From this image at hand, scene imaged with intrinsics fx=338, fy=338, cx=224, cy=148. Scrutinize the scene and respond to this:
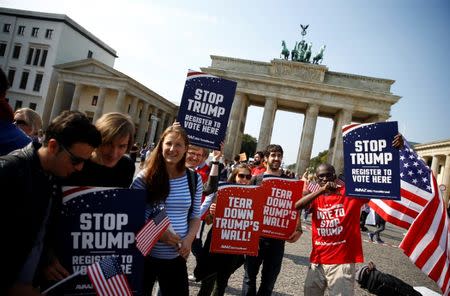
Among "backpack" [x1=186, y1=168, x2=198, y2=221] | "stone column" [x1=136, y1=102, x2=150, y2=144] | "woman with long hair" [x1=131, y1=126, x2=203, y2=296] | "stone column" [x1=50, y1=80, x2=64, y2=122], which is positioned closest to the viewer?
"woman with long hair" [x1=131, y1=126, x2=203, y2=296]

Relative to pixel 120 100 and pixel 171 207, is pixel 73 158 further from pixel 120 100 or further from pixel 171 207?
pixel 120 100

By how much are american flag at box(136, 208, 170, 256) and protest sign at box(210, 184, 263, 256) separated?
149 centimetres

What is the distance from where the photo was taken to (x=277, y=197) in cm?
443

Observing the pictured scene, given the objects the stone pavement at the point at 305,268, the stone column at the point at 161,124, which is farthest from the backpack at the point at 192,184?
the stone column at the point at 161,124

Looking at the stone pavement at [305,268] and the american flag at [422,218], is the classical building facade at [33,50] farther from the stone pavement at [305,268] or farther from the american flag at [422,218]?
the american flag at [422,218]

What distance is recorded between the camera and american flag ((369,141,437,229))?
13.9ft

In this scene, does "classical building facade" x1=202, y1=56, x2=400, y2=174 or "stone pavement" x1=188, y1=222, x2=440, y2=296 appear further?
"classical building facade" x1=202, y1=56, x2=400, y2=174

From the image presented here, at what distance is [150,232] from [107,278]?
46cm

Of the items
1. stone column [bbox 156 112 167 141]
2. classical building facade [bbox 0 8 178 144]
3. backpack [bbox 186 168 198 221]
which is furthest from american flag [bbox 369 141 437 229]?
stone column [bbox 156 112 167 141]

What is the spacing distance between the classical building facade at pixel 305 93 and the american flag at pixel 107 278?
38.6 m

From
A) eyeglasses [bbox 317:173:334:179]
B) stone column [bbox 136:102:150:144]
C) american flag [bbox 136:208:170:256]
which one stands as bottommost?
american flag [bbox 136:208:170:256]

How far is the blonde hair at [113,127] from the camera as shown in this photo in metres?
2.60

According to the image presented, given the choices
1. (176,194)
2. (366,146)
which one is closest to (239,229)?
(176,194)

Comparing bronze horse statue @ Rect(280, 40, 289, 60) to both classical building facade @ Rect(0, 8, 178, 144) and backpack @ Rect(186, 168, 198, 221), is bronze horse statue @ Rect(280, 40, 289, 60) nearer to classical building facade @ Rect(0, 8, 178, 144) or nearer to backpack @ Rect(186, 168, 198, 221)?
classical building facade @ Rect(0, 8, 178, 144)
